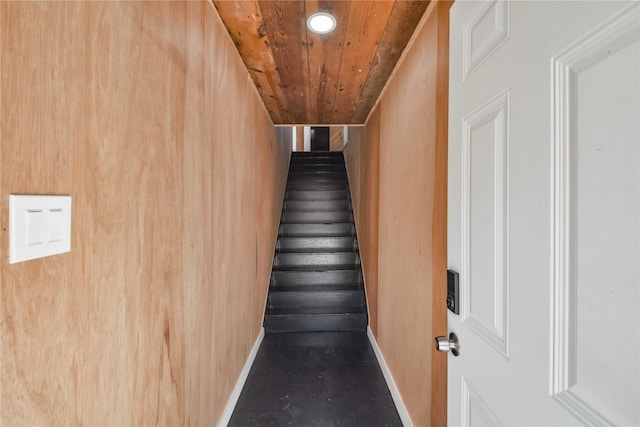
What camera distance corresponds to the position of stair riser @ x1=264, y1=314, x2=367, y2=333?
9.55ft

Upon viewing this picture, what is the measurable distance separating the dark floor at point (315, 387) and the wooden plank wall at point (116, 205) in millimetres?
464

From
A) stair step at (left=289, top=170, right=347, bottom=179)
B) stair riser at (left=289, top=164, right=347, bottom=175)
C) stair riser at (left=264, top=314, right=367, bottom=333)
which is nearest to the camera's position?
stair riser at (left=264, top=314, right=367, bottom=333)

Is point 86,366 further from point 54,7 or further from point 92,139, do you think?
point 54,7

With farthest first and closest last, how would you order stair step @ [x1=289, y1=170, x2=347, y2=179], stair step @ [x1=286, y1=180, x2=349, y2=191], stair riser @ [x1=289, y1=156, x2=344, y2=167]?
stair riser @ [x1=289, y1=156, x2=344, y2=167], stair step @ [x1=289, y1=170, x2=347, y2=179], stair step @ [x1=286, y1=180, x2=349, y2=191]

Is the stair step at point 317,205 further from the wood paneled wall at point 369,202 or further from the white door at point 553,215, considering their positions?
the white door at point 553,215

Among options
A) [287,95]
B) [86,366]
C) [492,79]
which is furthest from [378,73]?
[86,366]

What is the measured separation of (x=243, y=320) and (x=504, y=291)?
1.86 metres

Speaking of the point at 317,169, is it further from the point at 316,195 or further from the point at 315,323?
the point at 315,323

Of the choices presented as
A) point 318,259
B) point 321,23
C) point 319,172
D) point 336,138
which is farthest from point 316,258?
point 336,138

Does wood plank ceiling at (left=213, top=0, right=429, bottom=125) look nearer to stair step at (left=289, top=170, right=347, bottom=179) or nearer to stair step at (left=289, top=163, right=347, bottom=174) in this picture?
stair step at (left=289, top=170, right=347, bottom=179)

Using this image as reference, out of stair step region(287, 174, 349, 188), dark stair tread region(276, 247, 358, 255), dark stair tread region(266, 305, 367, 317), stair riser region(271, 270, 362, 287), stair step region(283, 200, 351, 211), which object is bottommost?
dark stair tread region(266, 305, 367, 317)

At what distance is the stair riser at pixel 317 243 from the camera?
3719 millimetres

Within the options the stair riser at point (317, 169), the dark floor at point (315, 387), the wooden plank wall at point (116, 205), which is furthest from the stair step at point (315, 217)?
the wooden plank wall at point (116, 205)

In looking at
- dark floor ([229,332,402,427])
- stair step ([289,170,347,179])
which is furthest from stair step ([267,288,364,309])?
stair step ([289,170,347,179])
